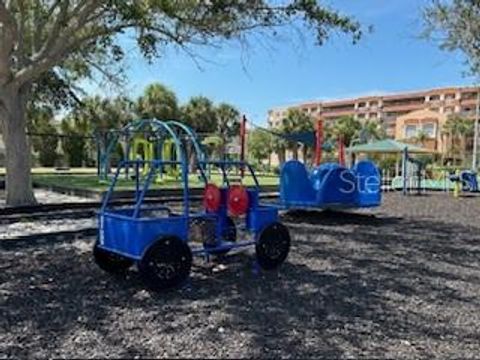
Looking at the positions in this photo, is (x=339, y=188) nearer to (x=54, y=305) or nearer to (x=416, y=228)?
(x=416, y=228)

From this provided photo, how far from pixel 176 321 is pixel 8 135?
31.0 ft

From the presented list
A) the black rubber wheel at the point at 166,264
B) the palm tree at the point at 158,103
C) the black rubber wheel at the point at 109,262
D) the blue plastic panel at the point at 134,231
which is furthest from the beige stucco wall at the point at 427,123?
the black rubber wheel at the point at 166,264

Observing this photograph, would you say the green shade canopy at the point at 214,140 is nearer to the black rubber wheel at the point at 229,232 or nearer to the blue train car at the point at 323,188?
the blue train car at the point at 323,188

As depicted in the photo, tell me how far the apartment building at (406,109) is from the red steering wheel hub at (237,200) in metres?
70.7

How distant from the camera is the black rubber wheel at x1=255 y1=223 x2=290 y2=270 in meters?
7.24

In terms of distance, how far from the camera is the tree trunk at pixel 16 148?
12945 millimetres

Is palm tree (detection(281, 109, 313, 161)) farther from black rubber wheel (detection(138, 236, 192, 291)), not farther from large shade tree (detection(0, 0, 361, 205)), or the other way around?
black rubber wheel (detection(138, 236, 192, 291))

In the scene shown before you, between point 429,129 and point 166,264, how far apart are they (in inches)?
3384

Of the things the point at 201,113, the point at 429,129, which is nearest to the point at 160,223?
the point at 201,113

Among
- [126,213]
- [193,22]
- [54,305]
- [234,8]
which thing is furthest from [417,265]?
[193,22]

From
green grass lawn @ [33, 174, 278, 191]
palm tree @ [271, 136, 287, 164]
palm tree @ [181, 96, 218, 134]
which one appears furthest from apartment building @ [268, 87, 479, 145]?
green grass lawn @ [33, 174, 278, 191]

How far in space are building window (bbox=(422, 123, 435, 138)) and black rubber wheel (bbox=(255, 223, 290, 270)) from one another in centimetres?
8216

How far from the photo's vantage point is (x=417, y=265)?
7691 mm

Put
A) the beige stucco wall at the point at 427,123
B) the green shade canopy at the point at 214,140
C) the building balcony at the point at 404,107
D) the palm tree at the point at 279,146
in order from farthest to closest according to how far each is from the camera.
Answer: the building balcony at the point at 404,107 < the beige stucco wall at the point at 427,123 < the palm tree at the point at 279,146 < the green shade canopy at the point at 214,140
